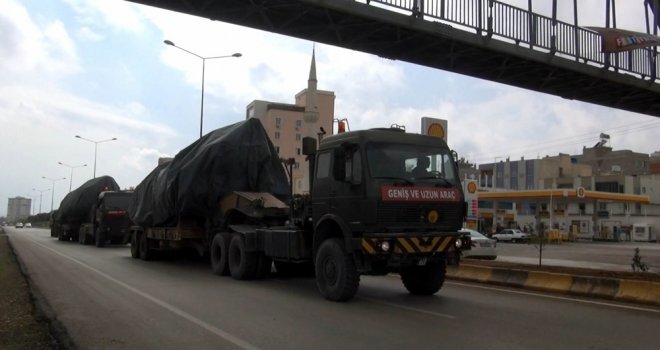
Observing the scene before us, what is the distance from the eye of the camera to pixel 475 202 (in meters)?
20.0

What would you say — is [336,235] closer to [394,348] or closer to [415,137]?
[415,137]

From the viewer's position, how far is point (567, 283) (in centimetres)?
1190

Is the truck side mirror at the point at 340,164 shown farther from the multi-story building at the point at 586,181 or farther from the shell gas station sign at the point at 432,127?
the multi-story building at the point at 586,181

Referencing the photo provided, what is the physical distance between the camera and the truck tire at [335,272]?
995 cm

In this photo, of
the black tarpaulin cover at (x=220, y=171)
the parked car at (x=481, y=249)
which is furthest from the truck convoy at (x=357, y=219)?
the parked car at (x=481, y=249)

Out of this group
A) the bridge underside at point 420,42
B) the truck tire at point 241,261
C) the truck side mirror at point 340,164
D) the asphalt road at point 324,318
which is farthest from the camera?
the bridge underside at point 420,42

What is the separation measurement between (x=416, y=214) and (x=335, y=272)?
1.78m

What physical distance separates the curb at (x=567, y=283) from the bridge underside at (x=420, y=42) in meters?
6.40

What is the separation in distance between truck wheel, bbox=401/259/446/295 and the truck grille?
0.95 m

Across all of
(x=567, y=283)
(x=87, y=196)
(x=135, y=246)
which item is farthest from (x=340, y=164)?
(x=87, y=196)

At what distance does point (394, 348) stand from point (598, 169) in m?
120

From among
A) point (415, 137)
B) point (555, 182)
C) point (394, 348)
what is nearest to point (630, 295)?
point (415, 137)

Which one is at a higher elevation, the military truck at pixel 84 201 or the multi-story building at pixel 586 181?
the multi-story building at pixel 586 181

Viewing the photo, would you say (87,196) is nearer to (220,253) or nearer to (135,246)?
(135,246)
